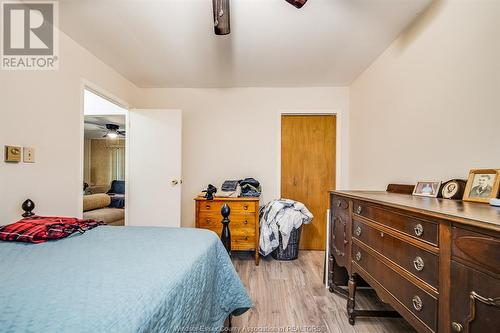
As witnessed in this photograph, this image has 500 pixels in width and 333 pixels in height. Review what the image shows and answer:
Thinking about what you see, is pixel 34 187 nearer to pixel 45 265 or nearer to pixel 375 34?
pixel 45 265

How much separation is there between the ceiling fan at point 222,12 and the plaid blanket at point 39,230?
148 centimetres

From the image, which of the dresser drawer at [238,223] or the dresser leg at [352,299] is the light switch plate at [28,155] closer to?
the dresser drawer at [238,223]

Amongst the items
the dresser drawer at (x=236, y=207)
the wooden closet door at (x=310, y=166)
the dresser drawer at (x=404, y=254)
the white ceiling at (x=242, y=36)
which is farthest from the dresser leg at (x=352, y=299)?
the white ceiling at (x=242, y=36)

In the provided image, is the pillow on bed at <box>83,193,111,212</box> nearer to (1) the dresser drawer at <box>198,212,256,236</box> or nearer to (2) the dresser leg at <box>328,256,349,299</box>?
(1) the dresser drawer at <box>198,212,256,236</box>

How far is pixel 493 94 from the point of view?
1237 millimetres

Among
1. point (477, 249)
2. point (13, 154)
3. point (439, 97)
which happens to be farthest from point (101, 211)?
point (439, 97)

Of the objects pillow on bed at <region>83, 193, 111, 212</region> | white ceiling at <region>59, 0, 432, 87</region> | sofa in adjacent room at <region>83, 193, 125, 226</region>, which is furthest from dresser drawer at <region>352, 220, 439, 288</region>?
pillow on bed at <region>83, 193, 111, 212</region>

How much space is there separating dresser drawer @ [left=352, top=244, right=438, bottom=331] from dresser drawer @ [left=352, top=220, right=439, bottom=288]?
64mm

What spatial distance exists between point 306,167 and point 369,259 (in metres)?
2.01

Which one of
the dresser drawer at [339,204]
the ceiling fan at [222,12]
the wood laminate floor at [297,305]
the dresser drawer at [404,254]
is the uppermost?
the ceiling fan at [222,12]

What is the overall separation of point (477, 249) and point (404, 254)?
402mm

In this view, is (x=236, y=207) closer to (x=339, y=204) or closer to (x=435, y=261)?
(x=339, y=204)

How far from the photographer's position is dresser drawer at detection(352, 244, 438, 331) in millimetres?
917

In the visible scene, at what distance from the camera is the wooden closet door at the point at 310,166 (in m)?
3.33
